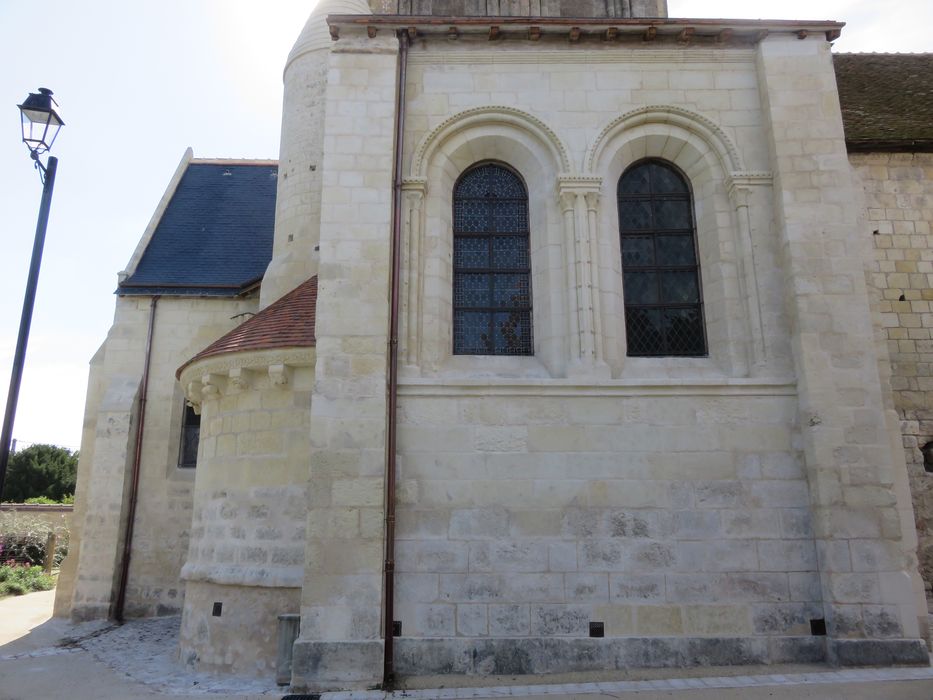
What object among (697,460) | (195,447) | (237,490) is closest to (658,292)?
(697,460)

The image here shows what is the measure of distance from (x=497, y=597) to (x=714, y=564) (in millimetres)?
2234

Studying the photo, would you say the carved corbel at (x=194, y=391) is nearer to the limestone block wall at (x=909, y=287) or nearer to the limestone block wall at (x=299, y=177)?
the limestone block wall at (x=299, y=177)

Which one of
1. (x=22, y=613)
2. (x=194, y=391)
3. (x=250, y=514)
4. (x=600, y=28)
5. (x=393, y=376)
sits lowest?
(x=22, y=613)

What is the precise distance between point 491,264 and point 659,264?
2.04 m

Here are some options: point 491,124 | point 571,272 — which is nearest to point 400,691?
point 571,272

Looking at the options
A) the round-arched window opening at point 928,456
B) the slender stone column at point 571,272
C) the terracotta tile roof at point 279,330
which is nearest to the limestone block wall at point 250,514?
the terracotta tile roof at point 279,330

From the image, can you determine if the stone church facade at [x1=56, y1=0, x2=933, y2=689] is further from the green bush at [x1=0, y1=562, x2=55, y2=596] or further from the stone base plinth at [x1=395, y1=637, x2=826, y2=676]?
the green bush at [x1=0, y1=562, x2=55, y2=596]

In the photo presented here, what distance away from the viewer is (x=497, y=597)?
650 centimetres

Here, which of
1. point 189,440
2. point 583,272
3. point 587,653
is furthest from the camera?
point 189,440

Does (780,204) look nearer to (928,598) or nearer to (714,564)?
(714,564)

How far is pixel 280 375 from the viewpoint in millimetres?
7812

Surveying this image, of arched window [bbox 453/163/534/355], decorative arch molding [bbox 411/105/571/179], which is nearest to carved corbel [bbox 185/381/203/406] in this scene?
arched window [bbox 453/163/534/355]

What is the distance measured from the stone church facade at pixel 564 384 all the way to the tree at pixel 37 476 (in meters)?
31.2

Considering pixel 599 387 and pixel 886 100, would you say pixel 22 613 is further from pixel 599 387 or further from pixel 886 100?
pixel 886 100
